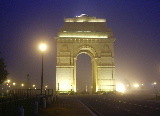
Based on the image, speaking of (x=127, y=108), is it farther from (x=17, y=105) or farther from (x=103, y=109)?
(x=17, y=105)

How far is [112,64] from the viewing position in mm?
66938

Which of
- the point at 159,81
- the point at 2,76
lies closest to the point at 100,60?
the point at 2,76

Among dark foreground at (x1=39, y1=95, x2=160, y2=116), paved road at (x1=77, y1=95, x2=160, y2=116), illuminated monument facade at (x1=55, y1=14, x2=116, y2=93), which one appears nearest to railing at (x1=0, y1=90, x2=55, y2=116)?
dark foreground at (x1=39, y1=95, x2=160, y2=116)

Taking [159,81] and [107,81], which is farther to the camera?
[159,81]

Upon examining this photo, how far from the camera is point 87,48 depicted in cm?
6869

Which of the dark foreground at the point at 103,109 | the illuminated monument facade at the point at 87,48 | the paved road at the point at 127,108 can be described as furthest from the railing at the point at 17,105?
the illuminated monument facade at the point at 87,48

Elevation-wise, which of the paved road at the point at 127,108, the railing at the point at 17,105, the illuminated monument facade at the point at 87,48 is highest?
the illuminated monument facade at the point at 87,48

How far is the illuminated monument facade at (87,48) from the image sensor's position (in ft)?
215

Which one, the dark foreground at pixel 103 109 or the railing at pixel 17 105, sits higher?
the railing at pixel 17 105

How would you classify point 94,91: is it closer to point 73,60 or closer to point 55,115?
point 73,60

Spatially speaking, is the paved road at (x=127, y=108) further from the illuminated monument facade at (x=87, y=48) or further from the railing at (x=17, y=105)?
the illuminated monument facade at (x=87, y=48)

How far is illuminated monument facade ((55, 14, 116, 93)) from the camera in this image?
2584 inches

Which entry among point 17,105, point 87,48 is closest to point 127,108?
point 17,105

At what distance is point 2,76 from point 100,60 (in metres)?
23.7
